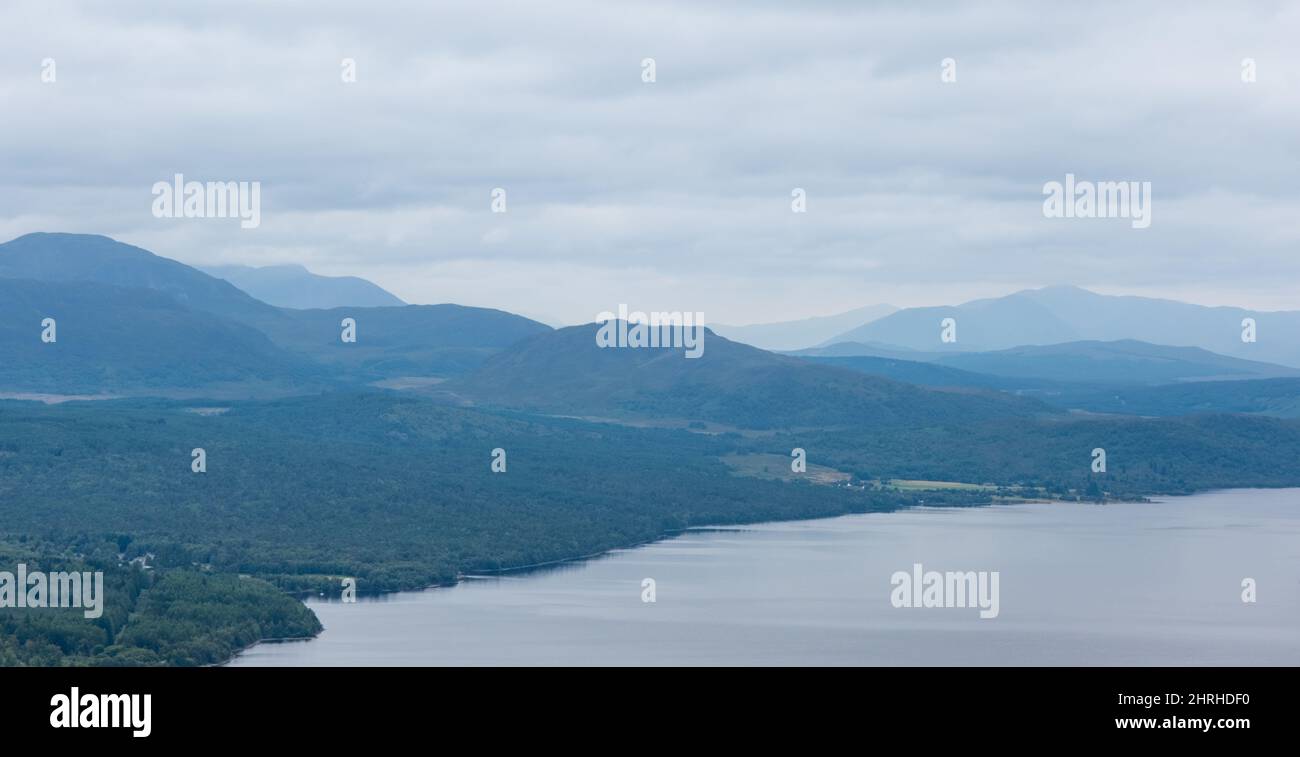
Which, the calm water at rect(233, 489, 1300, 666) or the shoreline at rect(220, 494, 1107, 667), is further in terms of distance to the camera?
the shoreline at rect(220, 494, 1107, 667)

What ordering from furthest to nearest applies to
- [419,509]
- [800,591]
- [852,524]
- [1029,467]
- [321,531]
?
[1029,467], [852,524], [419,509], [321,531], [800,591]

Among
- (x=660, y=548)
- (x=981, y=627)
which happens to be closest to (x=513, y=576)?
(x=660, y=548)

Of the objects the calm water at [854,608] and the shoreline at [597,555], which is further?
the shoreline at [597,555]

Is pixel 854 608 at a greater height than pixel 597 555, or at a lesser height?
lesser

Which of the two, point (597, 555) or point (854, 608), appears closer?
point (854, 608)
